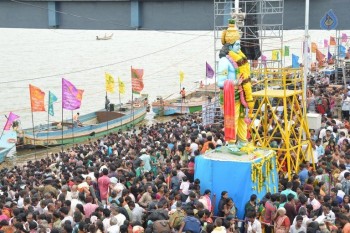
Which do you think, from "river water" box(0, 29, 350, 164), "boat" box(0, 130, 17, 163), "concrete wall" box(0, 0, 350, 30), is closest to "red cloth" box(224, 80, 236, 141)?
"concrete wall" box(0, 0, 350, 30)

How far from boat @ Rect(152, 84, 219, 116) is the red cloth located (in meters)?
28.1

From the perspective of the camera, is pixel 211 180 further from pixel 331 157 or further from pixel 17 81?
pixel 17 81

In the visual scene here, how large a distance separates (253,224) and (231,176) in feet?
7.05

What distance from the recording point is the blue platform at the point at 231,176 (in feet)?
40.4

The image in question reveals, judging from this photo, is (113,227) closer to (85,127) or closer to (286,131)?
(286,131)

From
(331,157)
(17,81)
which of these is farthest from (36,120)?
(331,157)

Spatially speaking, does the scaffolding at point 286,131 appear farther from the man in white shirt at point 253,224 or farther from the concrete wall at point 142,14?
the concrete wall at point 142,14

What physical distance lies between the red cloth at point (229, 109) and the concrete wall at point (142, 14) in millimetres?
12085

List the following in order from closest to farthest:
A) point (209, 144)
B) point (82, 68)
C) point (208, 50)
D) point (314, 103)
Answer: point (209, 144) → point (314, 103) → point (82, 68) → point (208, 50)

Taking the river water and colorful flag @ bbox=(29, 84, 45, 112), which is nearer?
colorful flag @ bbox=(29, 84, 45, 112)

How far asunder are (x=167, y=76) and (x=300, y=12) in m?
38.9

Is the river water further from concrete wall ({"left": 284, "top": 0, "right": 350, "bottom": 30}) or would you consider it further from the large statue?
the large statue

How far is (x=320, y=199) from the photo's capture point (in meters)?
11.1

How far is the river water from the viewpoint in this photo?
167ft
